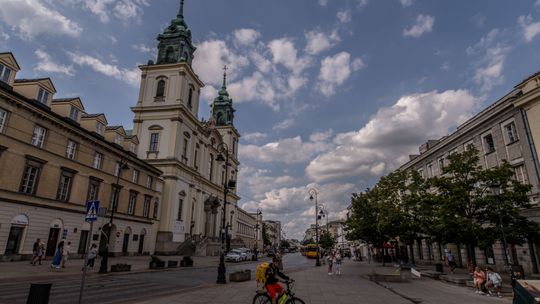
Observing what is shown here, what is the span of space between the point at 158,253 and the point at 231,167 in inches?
1575

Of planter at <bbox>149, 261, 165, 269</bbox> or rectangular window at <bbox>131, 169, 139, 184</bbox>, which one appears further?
rectangular window at <bbox>131, 169, 139, 184</bbox>

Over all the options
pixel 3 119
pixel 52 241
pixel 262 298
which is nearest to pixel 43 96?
pixel 3 119

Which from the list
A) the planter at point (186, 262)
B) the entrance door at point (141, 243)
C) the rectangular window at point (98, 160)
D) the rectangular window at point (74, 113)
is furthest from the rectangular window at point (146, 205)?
the planter at point (186, 262)

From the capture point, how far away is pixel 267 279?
28.6 feet

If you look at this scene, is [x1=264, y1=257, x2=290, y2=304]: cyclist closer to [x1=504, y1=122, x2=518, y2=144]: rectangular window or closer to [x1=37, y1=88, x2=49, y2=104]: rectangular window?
[x1=504, y1=122, x2=518, y2=144]: rectangular window

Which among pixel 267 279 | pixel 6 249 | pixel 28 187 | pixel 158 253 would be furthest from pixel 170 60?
pixel 267 279

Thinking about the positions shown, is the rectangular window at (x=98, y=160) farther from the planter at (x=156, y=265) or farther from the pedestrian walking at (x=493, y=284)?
the pedestrian walking at (x=493, y=284)

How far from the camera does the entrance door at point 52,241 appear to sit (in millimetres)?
26375

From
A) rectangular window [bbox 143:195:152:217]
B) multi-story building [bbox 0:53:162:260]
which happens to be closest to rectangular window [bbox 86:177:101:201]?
multi-story building [bbox 0:53:162:260]

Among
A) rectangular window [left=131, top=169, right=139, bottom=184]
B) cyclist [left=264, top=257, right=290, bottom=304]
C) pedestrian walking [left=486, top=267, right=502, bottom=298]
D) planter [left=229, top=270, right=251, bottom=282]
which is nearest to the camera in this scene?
cyclist [left=264, top=257, right=290, bottom=304]

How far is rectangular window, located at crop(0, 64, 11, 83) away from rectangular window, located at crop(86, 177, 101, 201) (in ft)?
35.3

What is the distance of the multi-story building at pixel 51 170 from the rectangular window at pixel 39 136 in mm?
76

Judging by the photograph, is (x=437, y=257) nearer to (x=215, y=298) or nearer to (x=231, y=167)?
(x=215, y=298)

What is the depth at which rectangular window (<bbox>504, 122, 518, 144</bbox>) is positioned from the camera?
2514 centimetres
